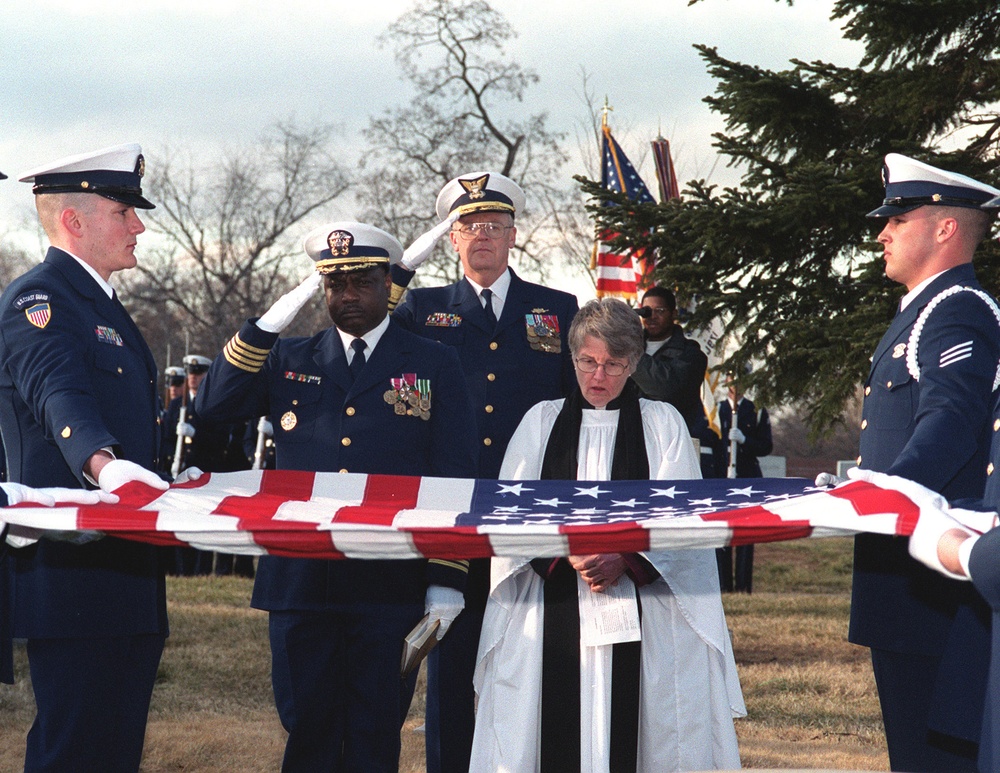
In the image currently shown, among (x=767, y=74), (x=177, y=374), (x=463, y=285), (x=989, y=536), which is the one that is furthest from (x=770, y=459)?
(x=989, y=536)


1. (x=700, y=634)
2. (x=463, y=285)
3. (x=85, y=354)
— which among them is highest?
(x=463, y=285)

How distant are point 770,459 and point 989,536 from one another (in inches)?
1294

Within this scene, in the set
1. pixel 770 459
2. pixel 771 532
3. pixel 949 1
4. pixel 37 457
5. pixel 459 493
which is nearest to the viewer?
pixel 771 532

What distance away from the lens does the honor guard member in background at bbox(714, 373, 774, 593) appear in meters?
13.0

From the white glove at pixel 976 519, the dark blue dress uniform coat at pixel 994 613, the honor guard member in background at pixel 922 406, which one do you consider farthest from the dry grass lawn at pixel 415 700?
the white glove at pixel 976 519

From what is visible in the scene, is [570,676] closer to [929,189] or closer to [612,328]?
[612,328]

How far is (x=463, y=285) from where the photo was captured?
5.25 meters

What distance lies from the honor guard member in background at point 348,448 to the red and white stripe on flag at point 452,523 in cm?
48

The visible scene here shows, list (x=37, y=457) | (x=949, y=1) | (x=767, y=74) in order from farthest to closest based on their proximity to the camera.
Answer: (x=767, y=74) < (x=949, y=1) < (x=37, y=457)

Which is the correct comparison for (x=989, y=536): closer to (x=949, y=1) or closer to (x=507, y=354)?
(x=507, y=354)

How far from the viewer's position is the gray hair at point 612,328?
13.6 feet

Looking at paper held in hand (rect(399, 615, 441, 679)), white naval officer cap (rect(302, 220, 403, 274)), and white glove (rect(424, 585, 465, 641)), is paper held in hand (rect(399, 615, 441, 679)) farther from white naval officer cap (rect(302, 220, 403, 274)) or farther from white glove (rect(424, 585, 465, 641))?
white naval officer cap (rect(302, 220, 403, 274))

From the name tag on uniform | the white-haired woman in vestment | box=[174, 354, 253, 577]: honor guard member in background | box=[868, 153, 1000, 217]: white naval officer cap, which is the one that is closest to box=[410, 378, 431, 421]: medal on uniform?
the white-haired woman in vestment

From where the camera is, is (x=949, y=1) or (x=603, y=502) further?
(x=949, y=1)
